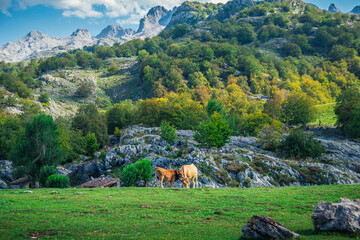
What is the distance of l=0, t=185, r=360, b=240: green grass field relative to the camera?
10.3 m

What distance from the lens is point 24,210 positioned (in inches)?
546

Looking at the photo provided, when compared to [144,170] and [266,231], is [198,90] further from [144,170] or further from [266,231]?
[266,231]

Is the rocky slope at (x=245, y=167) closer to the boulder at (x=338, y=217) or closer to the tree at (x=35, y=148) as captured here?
the tree at (x=35, y=148)

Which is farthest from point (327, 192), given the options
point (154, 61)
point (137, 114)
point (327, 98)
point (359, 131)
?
point (154, 61)

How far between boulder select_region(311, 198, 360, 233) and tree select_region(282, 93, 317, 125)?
86.7 m

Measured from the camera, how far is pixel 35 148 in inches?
1432

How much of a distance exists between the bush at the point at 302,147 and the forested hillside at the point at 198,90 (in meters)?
5.96

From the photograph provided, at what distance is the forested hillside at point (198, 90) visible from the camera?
79.8 m

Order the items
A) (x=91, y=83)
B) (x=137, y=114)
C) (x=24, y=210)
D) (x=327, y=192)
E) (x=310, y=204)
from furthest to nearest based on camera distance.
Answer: (x=91, y=83) < (x=137, y=114) < (x=327, y=192) < (x=310, y=204) < (x=24, y=210)

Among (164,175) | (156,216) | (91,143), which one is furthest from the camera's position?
(91,143)

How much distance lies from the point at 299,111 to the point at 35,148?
8839 centimetres

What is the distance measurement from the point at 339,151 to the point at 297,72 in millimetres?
115476

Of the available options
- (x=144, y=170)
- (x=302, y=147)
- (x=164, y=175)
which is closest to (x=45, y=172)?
(x=144, y=170)

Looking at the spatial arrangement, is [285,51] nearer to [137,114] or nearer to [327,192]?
[137,114]
